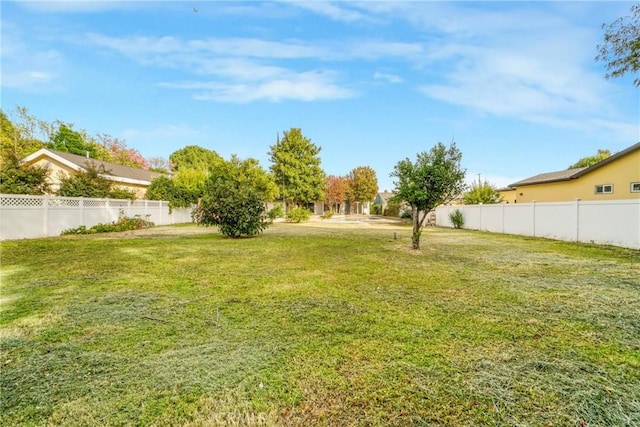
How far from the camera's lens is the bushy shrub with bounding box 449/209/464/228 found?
18952mm

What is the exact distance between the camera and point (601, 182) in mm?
14844

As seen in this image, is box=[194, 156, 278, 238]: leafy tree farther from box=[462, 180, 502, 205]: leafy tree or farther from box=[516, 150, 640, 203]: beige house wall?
box=[516, 150, 640, 203]: beige house wall

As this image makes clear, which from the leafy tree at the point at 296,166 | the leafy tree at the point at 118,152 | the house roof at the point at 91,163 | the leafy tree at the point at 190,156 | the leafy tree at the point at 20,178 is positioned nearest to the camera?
the leafy tree at the point at 20,178

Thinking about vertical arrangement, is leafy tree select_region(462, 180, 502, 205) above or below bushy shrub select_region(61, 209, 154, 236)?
above

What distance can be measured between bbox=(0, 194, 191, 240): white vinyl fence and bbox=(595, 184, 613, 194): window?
81.2 ft

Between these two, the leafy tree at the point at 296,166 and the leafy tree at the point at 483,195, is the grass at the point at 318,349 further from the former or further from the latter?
the leafy tree at the point at 296,166

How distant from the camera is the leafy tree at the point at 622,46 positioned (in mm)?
7488

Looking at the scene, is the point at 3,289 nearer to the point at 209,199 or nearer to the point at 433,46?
the point at 209,199

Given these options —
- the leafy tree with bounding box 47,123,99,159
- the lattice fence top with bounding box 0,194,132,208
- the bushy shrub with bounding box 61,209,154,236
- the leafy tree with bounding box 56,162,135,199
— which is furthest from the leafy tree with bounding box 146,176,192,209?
the leafy tree with bounding box 47,123,99,159

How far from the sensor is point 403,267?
19.6 ft

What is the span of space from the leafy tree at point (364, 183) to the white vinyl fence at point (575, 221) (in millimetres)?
28379

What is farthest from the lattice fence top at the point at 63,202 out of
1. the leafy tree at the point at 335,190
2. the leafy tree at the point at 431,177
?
the leafy tree at the point at 335,190

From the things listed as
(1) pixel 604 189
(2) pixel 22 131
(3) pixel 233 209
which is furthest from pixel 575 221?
(2) pixel 22 131

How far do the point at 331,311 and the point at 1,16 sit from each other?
9.96m
